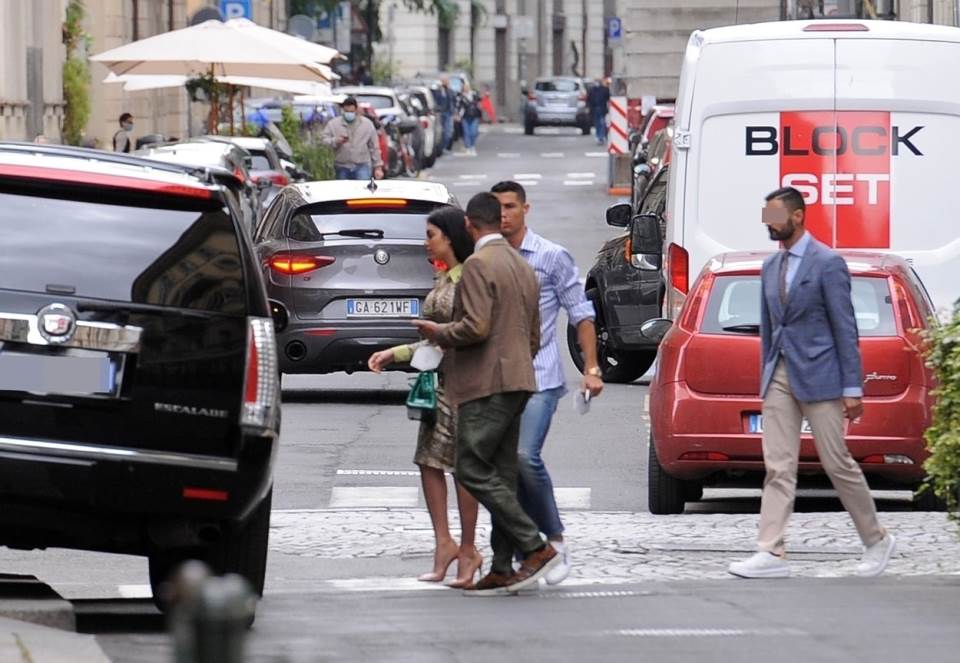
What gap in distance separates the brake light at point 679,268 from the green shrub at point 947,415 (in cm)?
483

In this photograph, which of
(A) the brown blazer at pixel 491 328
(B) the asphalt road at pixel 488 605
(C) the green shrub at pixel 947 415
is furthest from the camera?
Result: (C) the green shrub at pixel 947 415

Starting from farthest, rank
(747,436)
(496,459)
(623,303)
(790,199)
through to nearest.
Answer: (623,303)
(747,436)
(790,199)
(496,459)

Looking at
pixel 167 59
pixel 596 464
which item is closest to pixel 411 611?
pixel 596 464

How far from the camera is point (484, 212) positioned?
32.9 ft

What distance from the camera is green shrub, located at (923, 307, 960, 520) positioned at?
33.8 feet

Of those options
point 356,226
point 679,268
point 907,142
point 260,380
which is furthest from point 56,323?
point 356,226

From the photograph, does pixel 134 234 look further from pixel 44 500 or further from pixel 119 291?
pixel 44 500

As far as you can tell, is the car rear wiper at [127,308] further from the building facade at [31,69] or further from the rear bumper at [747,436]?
the building facade at [31,69]

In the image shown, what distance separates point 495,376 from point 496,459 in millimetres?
355

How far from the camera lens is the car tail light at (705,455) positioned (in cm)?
1241

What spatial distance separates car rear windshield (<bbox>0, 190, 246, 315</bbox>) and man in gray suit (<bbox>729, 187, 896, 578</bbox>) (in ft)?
9.81

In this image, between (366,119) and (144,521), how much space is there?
98.4ft

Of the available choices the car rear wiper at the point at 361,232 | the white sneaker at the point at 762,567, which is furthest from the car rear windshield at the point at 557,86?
the white sneaker at the point at 762,567

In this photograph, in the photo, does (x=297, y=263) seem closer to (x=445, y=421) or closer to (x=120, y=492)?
(x=445, y=421)
